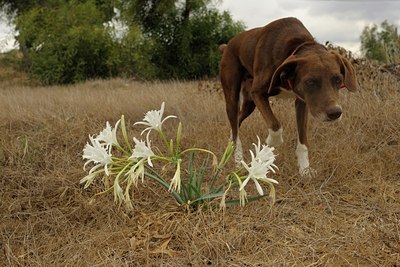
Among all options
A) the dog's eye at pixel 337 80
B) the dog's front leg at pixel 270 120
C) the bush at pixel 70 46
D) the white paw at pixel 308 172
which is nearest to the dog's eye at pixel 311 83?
the dog's eye at pixel 337 80

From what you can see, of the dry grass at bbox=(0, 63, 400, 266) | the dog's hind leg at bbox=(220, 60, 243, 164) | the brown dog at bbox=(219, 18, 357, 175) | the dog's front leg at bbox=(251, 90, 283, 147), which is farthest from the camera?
the dog's hind leg at bbox=(220, 60, 243, 164)

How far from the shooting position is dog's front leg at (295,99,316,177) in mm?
4020

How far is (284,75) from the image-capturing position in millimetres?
3764

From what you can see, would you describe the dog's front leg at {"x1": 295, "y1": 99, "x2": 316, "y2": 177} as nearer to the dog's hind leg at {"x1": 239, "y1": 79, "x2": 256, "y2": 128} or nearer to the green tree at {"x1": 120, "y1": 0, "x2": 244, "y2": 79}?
the dog's hind leg at {"x1": 239, "y1": 79, "x2": 256, "y2": 128}

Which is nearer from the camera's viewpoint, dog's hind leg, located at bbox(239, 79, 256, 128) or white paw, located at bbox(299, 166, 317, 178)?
white paw, located at bbox(299, 166, 317, 178)

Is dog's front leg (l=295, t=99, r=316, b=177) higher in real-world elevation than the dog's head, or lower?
lower

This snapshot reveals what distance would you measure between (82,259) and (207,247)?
792 mm

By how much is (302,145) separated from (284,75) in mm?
774

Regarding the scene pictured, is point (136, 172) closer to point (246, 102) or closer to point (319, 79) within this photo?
point (319, 79)

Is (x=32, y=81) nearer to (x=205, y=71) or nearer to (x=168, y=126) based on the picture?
(x=205, y=71)

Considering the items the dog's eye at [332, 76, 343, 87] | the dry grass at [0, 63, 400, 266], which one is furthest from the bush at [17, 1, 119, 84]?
the dog's eye at [332, 76, 343, 87]

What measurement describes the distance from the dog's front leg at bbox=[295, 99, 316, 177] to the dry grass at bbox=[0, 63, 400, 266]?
→ 8cm

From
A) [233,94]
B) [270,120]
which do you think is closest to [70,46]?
[233,94]

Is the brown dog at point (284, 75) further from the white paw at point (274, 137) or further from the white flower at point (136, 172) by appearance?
the white flower at point (136, 172)
